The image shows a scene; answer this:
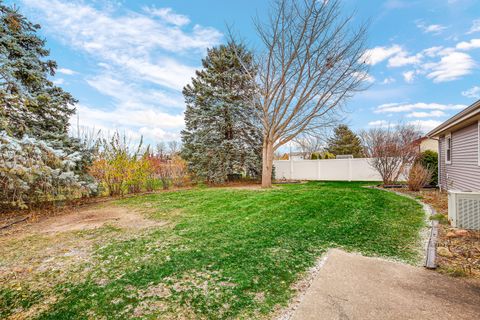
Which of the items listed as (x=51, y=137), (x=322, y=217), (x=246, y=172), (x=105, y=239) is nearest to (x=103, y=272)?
(x=105, y=239)

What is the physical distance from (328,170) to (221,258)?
13.2 meters

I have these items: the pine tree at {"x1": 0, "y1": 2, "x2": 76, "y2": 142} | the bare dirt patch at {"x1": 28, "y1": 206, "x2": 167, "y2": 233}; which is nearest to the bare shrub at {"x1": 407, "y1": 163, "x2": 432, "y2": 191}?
the bare dirt patch at {"x1": 28, "y1": 206, "x2": 167, "y2": 233}

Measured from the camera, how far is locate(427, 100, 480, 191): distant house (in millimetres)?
6339

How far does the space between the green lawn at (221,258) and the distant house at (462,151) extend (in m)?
2.77

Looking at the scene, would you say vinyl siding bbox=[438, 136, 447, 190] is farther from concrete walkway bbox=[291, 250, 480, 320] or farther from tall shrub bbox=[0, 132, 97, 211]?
tall shrub bbox=[0, 132, 97, 211]

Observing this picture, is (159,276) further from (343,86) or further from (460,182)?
(343,86)

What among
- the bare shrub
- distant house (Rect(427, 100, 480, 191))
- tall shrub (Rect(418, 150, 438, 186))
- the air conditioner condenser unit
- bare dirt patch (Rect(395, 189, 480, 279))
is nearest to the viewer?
bare dirt patch (Rect(395, 189, 480, 279))

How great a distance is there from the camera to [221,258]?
118 inches

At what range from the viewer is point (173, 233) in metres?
4.11

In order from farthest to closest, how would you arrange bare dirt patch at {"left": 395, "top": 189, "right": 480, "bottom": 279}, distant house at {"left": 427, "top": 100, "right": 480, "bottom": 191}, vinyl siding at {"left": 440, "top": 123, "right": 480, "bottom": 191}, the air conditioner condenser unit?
1. vinyl siding at {"left": 440, "top": 123, "right": 480, "bottom": 191}
2. distant house at {"left": 427, "top": 100, "right": 480, "bottom": 191}
3. the air conditioner condenser unit
4. bare dirt patch at {"left": 395, "top": 189, "right": 480, "bottom": 279}

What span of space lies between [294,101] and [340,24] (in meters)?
3.63

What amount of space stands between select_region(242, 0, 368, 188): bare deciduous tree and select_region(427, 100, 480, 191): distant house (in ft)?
13.1

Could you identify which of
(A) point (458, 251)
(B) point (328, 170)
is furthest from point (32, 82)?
(B) point (328, 170)

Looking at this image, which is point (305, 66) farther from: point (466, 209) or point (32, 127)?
point (32, 127)
